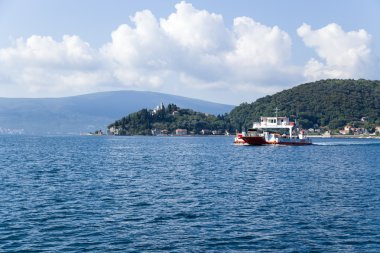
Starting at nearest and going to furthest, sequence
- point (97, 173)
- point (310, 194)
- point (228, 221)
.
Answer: point (228, 221) → point (310, 194) → point (97, 173)

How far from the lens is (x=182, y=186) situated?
45.6 m

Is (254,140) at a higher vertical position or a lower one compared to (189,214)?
higher

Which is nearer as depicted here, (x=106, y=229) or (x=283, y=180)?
(x=106, y=229)

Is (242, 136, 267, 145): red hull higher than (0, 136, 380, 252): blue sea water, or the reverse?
(242, 136, 267, 145): red hull

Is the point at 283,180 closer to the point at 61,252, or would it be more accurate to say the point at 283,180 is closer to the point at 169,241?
the point at 169,241

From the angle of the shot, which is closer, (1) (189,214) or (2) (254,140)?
(1) (189,214)

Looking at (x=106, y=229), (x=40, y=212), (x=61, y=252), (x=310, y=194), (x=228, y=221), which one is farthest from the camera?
(x=310, y=194)

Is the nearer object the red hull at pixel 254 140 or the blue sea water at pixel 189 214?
the blue sea water at pixel 189 214

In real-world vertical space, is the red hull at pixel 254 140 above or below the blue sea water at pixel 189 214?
above

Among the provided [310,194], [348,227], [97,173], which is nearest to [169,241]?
[348,227]

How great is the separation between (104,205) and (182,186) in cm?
1233

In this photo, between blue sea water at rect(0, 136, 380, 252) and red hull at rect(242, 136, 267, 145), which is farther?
red hull at rect(242, 136, 267, 145)

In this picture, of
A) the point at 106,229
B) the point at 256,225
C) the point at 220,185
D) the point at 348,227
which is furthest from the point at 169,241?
the point at 220,185

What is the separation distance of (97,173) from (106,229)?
31972mm
